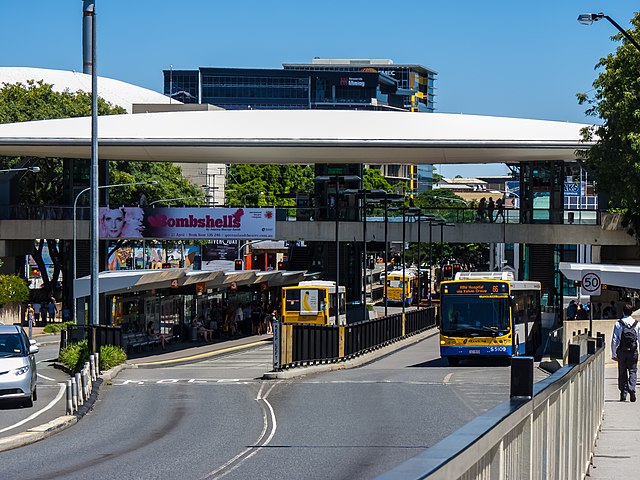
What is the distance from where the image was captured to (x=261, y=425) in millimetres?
22156

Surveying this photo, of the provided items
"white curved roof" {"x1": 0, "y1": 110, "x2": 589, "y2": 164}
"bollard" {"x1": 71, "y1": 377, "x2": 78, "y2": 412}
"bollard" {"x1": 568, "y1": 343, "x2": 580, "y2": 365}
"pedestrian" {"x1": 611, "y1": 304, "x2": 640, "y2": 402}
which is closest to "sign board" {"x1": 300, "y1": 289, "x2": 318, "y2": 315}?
"white curved roof" {"x1": 0, "y1": 110, "x2": 589, "y2": 164}

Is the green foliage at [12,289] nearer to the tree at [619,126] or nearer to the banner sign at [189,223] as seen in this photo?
the banner sign at [189,223]

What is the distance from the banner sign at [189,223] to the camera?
64.1 m

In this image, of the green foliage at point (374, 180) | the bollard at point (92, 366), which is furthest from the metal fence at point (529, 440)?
the green foliage at point (374, 180)

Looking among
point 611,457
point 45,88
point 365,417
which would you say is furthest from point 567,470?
point 45,88

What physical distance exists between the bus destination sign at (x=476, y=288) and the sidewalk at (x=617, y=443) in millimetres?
16525

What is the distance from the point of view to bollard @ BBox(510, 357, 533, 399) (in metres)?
7.02

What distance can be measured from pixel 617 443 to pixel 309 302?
131 feet

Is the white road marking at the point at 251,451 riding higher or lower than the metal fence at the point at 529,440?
lower

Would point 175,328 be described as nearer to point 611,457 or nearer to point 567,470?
point 611,457

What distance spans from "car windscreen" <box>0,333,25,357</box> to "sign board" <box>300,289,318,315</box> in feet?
95.8

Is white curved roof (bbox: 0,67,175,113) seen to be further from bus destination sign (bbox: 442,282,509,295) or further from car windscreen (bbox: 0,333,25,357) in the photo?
car windscreen (bbox: 0,333,25,357)

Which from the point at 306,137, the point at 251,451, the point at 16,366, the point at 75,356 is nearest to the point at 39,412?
the point at 16,366

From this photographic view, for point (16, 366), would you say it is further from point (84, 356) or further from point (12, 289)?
point (12, 289)
